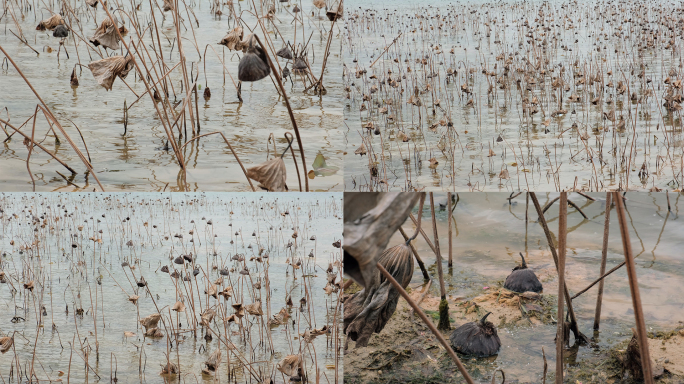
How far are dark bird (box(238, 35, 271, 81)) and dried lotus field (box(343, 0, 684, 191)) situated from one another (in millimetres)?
1877

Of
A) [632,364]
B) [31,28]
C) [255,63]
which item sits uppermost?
[31,28]

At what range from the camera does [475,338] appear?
4.49 ft

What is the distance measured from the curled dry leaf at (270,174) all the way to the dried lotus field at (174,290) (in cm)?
56

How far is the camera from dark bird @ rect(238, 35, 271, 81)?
3.71ft

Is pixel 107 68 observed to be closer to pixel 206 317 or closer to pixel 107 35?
pixel 107 35

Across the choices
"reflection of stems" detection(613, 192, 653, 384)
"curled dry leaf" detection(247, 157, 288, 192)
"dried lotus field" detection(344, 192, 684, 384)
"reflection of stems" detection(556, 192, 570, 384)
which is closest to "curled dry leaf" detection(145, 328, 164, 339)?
"dried lotus field" detection(344, 192, 684, 384)

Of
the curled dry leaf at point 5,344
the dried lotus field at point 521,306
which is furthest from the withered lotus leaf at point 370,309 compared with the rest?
the curled dry leaf at point 5,344

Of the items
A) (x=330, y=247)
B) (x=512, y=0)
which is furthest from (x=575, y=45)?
(x=330, y=247)

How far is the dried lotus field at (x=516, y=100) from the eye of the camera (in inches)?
126

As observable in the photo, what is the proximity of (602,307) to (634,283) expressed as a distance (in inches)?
35.1

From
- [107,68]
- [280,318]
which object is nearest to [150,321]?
[280,318]

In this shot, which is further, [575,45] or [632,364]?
[575,45]

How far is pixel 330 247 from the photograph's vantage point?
2.02 m

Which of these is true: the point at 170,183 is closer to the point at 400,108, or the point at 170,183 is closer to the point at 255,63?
the point at 255,63
